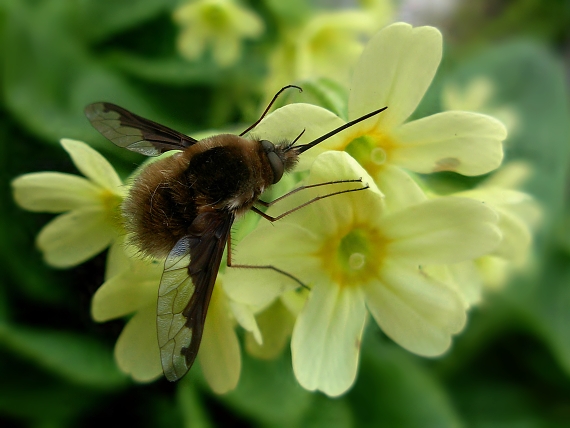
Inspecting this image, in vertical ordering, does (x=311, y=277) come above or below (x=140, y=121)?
below

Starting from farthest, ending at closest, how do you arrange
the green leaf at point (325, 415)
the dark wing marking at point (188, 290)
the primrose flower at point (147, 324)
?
the green leaf at point (325, 415) < the primrose flower at point (147, 324) < the dark wing marking at point (188, 290)

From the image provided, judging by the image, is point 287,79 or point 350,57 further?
point 350,57

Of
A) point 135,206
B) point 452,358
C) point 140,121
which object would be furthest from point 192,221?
point 452,358

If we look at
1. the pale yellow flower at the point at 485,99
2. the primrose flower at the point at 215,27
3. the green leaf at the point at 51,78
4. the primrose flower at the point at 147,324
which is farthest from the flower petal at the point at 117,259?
the pale yellow flower at the point at 485,99

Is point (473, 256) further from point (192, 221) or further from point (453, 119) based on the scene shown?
point (192, 221)

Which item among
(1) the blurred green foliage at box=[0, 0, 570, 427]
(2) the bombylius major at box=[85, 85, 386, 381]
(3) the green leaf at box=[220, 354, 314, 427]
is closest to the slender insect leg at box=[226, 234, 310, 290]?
(2) the bombylius major at box=[85, 85, 386, 381]

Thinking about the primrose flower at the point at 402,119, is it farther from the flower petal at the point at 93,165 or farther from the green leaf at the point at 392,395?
the green leaf at the point at 392,395
